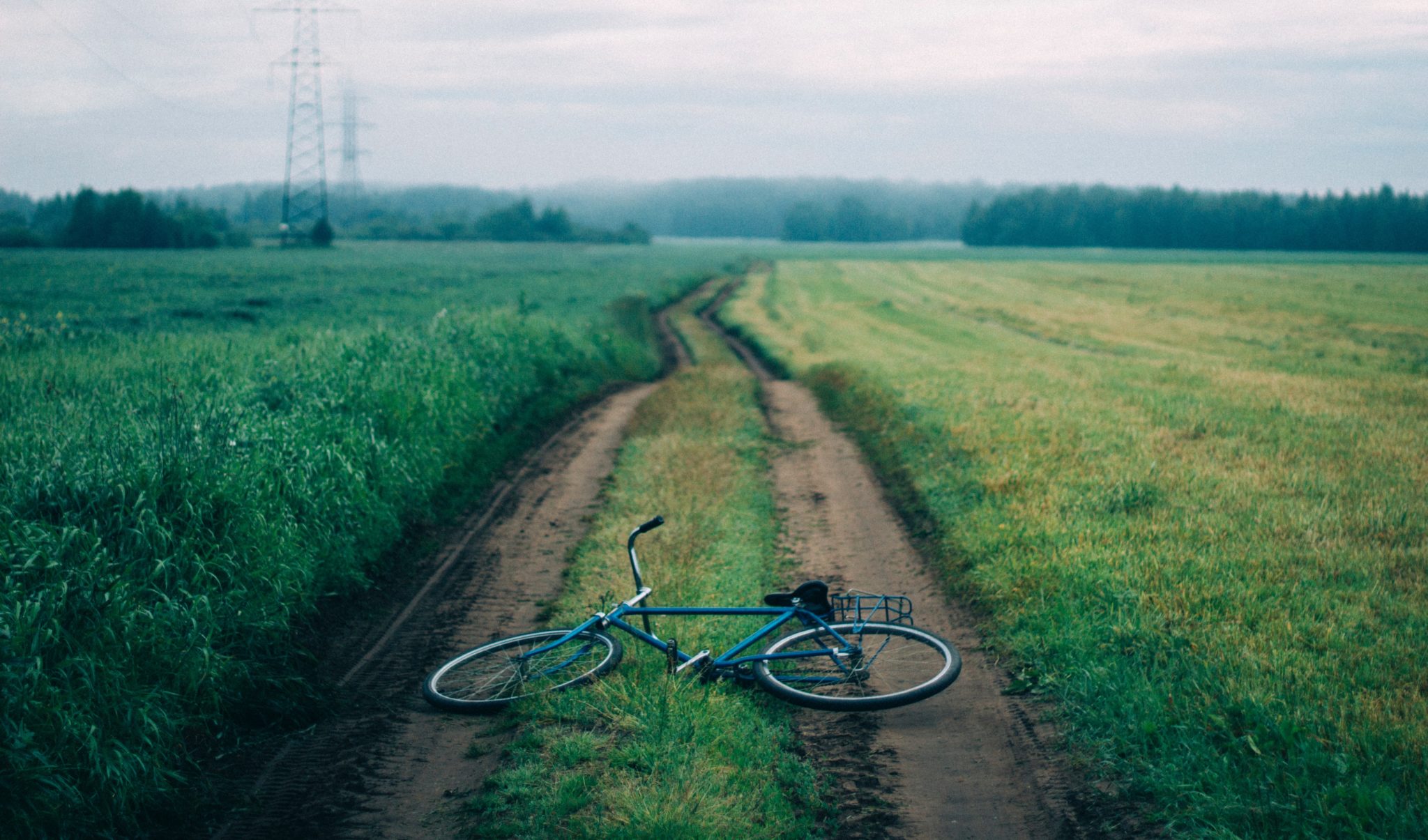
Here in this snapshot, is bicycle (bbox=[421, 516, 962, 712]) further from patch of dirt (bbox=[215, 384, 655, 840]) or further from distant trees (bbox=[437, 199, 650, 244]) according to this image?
distant trees (bbox=[437, 199, 650, 244])

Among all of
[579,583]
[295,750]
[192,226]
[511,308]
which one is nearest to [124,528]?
[295,750]

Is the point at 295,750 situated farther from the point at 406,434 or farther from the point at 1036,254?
the point at 1036,254

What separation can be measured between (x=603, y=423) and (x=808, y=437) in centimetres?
427

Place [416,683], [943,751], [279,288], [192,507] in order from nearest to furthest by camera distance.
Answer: [943,751] → [416,683] → [192,507] → [279,288]

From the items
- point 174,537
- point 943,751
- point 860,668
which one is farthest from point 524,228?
point 943,751

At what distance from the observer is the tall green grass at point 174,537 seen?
16.5 ft

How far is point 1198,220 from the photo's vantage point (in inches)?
5482

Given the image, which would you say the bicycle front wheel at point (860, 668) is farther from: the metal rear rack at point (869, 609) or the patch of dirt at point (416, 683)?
the patch of dirt at point (416, 683)

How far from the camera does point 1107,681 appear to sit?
6039 mm

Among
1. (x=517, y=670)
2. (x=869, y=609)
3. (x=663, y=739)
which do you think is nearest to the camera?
(x=663, y=739)

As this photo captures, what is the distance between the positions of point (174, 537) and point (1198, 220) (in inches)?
6315

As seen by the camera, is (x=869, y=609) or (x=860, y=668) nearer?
(x=860, y=668)

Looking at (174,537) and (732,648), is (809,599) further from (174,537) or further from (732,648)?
(174,537)

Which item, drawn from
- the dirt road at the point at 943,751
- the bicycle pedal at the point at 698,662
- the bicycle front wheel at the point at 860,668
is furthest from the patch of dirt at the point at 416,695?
the dirt road at the point at 943,751
